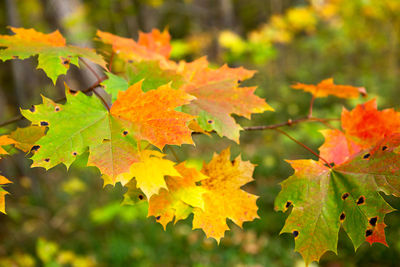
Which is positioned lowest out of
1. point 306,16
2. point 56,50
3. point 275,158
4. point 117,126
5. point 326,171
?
point 275,158

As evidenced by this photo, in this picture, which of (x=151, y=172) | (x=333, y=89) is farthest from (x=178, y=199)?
(x=333, y=89)

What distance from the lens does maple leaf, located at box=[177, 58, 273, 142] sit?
0.76 meters

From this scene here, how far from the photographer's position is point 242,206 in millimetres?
799

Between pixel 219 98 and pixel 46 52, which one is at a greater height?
pixel 46 52

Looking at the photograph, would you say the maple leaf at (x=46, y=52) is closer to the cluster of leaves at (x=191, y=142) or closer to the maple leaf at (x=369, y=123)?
the cluster of leaves at (x=191, y=142)

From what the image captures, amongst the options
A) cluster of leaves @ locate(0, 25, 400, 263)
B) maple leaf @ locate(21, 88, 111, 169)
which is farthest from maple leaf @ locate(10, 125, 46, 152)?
maple leaf @ locate(21, 88, 111, 169)

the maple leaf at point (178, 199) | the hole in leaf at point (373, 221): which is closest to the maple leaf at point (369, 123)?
the hole in leaf at point (373, 221)

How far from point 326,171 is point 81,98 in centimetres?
64

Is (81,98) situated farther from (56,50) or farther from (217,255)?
(217,255)

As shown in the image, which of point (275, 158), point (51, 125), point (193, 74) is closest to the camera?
point (51, 125)

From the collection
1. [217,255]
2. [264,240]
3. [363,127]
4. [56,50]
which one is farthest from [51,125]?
[264,240]

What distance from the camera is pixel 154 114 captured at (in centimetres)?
65

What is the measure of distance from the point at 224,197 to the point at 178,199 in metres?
0.14

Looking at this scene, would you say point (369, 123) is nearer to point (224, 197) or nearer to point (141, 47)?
point (224, 197)
